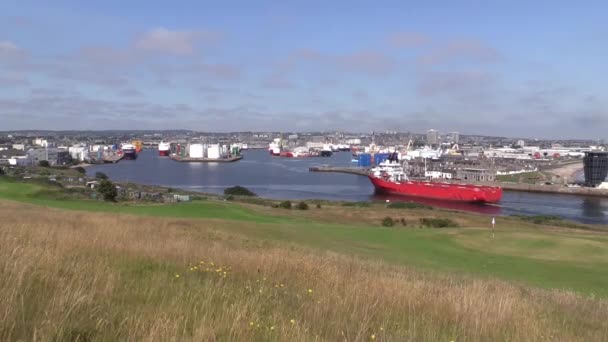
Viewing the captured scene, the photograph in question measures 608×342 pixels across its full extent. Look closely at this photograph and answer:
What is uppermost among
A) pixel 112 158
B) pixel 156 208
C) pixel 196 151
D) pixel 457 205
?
pixel 196 151

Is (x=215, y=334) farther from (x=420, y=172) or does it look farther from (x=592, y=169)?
(x=420, y=172)

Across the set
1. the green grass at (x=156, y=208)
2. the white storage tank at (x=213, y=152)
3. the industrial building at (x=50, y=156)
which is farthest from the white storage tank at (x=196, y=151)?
the green grass at (x=156, y=208)

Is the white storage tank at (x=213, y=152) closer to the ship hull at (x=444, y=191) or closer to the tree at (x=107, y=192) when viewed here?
the ship hull at (x=444, y=191)

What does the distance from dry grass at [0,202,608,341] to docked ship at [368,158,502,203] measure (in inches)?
2323

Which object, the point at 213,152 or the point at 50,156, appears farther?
the point at 213,152

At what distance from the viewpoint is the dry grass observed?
9.05 ft

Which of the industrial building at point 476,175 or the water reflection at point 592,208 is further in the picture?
the industrial building at point 476,175

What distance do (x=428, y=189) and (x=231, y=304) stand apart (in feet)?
217

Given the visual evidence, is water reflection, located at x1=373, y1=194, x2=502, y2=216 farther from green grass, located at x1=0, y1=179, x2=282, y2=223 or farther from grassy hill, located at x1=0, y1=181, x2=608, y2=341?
grassy hill, located at x1=0, y1=181, x2=608, y2=341

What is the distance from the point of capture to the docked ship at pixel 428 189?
6319 cm

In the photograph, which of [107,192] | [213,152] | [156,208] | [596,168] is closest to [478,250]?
[156,208]

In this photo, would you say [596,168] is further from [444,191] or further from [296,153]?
[296,153]

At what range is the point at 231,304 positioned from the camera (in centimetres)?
354

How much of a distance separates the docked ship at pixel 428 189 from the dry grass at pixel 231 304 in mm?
58995
